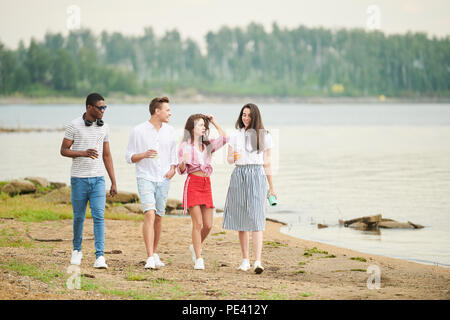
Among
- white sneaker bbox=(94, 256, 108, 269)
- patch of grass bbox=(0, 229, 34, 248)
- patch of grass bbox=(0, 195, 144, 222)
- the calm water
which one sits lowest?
the calm water

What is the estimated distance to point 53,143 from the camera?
172ft

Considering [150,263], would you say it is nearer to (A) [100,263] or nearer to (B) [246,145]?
(A) [100,263]

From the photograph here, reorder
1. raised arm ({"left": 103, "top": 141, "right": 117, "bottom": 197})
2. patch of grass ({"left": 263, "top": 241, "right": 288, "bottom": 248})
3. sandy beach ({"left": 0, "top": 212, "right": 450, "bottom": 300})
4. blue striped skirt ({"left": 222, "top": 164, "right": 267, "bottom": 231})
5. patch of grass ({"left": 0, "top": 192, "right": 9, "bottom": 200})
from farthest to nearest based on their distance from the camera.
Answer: patch of grass ({"left": 0, "top": 192, "right": 9, "bottom": 200})
patch of grass ({"left": 263, "top": 241, "right": 288, "bottom": 248})
blue striped skirt ({"left": 222, "top": 164, "right": 267, "bottom": 231})
raised arm ({"left": 103, "top": 141, "right": 117, "bottom": 197})
sandy beach ({"left": 0, "top": 212, "right": 450, "bottom": 300})

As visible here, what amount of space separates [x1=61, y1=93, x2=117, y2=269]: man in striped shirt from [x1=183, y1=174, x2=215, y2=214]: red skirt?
3.11 feet

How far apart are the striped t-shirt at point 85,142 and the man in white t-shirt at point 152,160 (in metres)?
0.38

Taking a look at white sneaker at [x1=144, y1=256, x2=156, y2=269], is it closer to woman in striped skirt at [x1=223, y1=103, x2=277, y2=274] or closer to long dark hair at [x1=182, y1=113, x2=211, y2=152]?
woman in striped skirt at [x1=223, y1=103, x2=277, y2=274]

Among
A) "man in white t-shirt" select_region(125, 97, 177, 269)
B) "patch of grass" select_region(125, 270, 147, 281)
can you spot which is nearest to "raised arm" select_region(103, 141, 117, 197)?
"man in white t-shirt" select_region(125, 97, 177, 269)

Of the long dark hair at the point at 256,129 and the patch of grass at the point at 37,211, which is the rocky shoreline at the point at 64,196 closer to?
the patch of grass at the point at 37,211

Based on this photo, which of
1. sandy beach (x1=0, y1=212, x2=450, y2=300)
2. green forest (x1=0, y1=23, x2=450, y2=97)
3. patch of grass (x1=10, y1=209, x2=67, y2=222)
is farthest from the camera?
green forest (x1=0, y1=23, x2=450, y2=97)

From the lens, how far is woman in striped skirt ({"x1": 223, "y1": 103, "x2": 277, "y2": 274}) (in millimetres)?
8773

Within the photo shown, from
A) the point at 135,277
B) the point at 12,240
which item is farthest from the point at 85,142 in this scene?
the point at 12,240

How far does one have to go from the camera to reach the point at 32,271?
8.27 m

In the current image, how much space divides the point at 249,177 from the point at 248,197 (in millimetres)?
264
